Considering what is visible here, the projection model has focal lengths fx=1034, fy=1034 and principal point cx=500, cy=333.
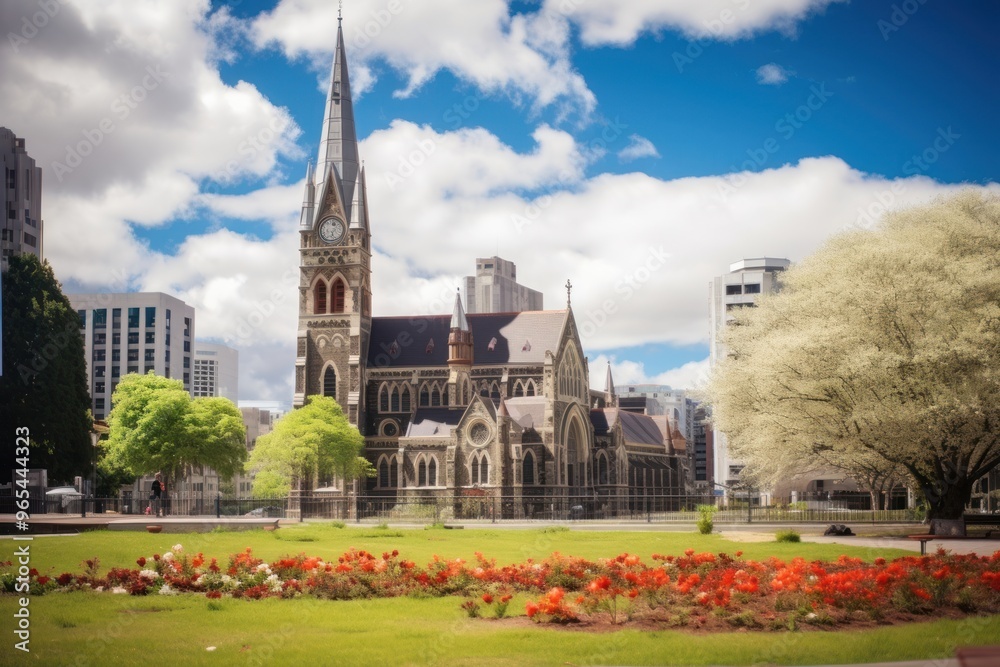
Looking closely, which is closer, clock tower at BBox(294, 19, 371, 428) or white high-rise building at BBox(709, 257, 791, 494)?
clock tower at BBox(294, 19, 371, 428)

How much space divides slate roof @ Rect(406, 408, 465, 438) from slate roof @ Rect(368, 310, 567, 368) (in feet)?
15.5

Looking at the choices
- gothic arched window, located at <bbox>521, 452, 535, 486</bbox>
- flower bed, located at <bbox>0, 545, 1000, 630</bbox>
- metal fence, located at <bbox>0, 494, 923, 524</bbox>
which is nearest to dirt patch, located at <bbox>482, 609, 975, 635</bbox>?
flower bed, located at <bbox>0, 545, 1000, 630</bbox>

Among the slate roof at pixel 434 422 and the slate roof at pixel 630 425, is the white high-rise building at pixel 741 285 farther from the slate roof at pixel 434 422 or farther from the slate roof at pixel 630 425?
the slate roof at pixel 434 422

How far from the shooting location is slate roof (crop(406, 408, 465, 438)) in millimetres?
85875

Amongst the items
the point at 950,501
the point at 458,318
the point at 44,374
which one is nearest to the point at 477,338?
the point at 458,318

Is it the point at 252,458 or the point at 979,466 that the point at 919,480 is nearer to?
the point at 979,466

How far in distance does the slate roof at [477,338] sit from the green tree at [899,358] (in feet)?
164

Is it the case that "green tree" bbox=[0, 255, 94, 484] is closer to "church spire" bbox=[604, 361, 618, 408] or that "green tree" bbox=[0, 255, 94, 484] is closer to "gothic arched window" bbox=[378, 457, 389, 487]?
"gothic arched window" bbox=[378, 457, 389, 487]

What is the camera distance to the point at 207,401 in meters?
77.9

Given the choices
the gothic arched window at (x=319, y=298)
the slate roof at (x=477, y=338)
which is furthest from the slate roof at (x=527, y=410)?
the gothic arched window at (x=319, y=298)

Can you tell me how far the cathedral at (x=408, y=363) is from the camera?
85.9 metres

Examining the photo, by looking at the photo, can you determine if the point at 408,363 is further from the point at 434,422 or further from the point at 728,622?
the point at 728,622

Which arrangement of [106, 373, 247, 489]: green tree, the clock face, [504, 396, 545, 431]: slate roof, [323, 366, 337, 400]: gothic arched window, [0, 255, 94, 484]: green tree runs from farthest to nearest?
the clock face → [323, 366, 337, 400]: gothic arched window → [504, 396, 545, 431]: slate roof → [106, 373, 247, 489]: green tree → [0, 255, 94, 484]: green tree

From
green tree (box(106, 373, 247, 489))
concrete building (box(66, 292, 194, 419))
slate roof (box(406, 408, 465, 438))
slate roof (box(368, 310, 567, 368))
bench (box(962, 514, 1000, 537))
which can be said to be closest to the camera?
bench (box(962, 514, 1000, 537))
